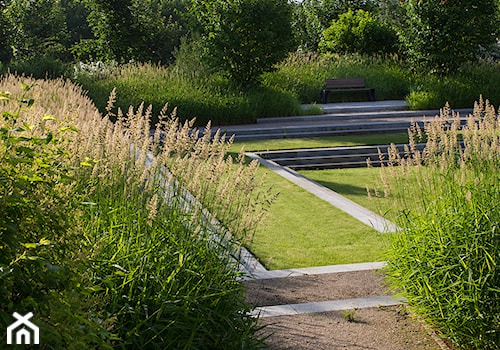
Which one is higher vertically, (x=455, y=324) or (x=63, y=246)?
(x=63, y=246)

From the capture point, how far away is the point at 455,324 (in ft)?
12.1

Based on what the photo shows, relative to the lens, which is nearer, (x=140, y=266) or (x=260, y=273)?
(x=140, y=266)

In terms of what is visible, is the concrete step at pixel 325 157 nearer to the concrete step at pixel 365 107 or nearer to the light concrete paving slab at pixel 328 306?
the concrete step at pixel 365 107

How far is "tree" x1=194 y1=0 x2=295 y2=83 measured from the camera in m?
17.4

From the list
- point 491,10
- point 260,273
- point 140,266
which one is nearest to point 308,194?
point 260,273

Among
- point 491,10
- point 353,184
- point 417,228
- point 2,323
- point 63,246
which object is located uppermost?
point 491,10

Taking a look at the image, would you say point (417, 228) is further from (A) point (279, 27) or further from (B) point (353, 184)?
(A) point (279, 27)

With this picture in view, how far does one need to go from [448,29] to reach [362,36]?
18.8 ft

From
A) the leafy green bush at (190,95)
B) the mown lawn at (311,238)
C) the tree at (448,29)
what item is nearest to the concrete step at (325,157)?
the mown lawn at (311,238)

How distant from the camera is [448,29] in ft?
64.0

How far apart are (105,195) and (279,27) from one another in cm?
1465

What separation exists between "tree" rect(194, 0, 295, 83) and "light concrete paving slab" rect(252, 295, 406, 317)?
46.2 feet

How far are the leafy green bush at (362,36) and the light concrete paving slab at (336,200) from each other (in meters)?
16.2

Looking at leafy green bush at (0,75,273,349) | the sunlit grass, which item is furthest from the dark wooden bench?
leafy green bush at (0,75,273,349)
